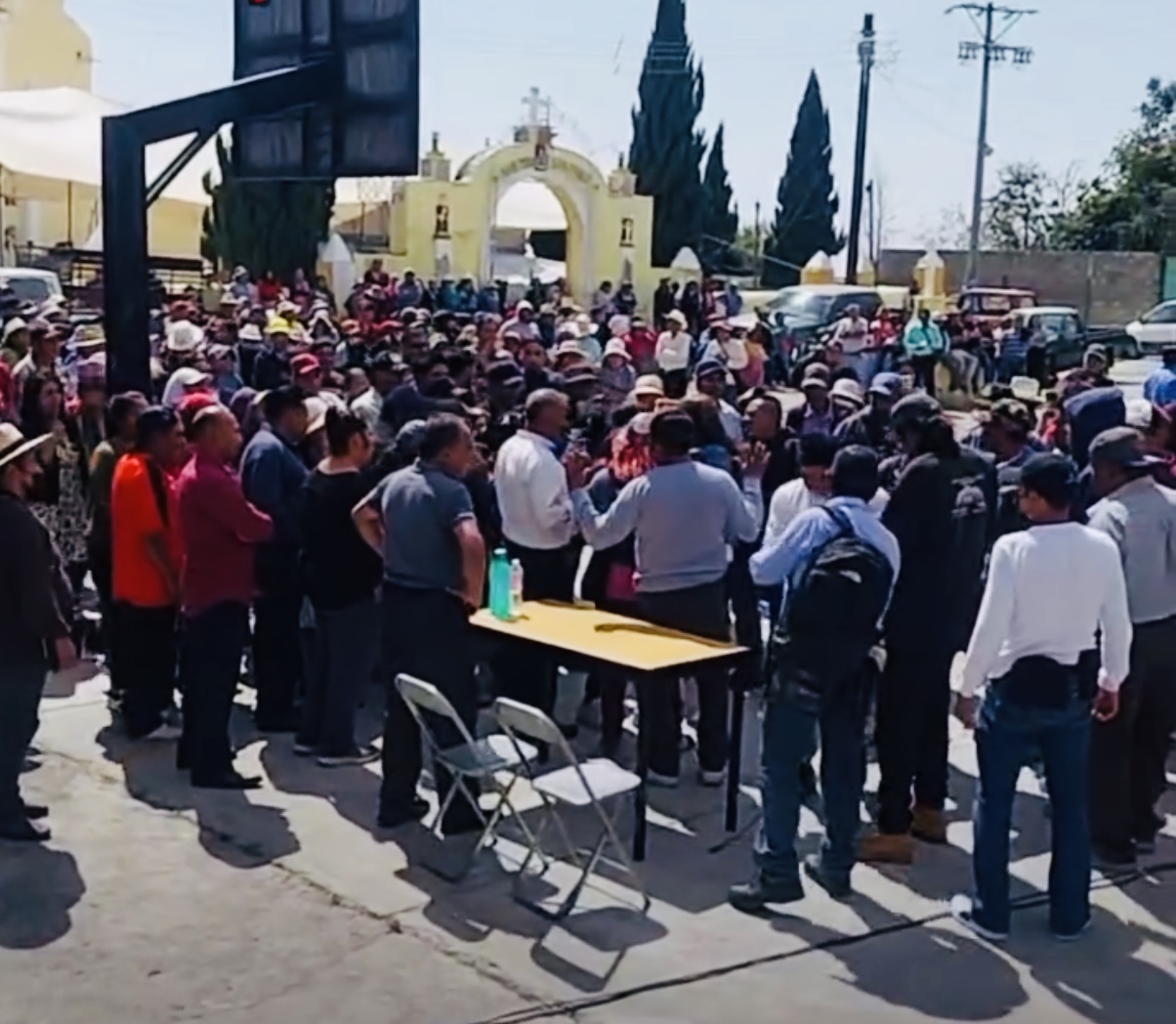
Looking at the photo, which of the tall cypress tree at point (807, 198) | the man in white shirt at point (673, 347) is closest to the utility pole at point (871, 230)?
the tall cypress tree at point (807, 198)

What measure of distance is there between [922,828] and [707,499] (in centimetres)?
160

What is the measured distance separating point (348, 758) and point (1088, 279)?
42744 millimetres

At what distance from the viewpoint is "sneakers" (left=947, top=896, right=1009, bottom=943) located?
21.4 ft

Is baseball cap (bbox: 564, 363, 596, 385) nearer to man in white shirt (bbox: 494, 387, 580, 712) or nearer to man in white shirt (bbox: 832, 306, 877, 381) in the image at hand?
man in white shirt (bbox: 494, 387, 580, 712)

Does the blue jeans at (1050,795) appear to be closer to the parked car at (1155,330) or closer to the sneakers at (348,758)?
the sneakers at (348,758)

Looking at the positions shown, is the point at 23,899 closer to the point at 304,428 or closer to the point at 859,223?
the point at 304,428

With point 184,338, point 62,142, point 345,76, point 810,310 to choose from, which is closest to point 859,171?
point 810,310

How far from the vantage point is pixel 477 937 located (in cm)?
649

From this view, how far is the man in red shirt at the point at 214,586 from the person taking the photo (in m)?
7.78

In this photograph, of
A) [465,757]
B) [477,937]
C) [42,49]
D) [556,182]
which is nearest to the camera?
[477,937]

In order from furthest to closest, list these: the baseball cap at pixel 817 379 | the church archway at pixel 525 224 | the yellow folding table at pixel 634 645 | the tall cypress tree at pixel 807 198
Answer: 1. the tall cypress tree at pixel 807 198
2. the church archway at pixel 525 224
3. the baseball cap at pixel 817 379
4. the yellow folding table at pixel 634 645

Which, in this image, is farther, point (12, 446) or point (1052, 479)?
point (12, 446)

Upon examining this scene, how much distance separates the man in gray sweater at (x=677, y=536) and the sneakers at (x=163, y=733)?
7.58ft

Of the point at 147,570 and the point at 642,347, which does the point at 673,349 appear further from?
the point at 147,570
